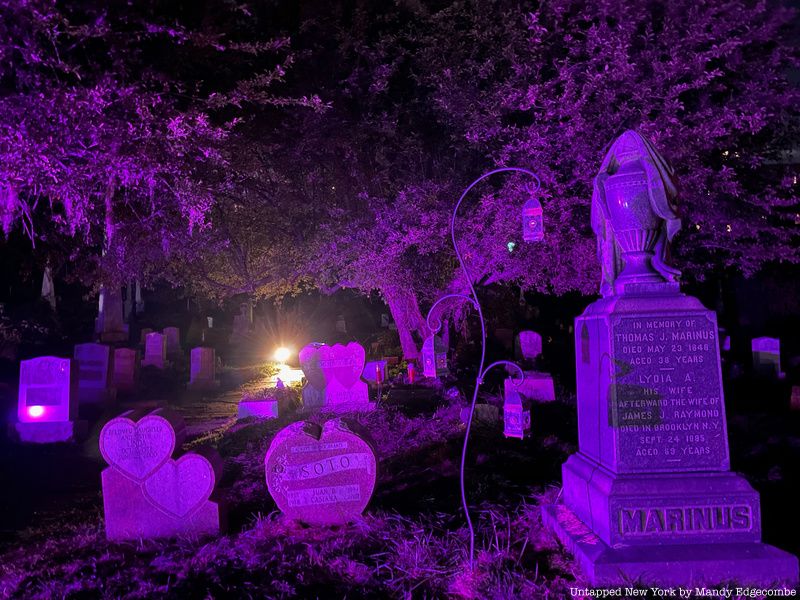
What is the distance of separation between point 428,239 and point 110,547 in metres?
8.27

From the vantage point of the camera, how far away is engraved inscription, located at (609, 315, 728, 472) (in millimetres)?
4176

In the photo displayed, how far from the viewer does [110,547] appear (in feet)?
16.3

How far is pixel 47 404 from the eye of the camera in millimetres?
9992

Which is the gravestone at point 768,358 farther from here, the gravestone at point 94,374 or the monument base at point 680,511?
A: the gravestone at point 94,374

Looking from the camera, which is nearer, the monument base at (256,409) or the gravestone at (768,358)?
the monument base at (256,409)

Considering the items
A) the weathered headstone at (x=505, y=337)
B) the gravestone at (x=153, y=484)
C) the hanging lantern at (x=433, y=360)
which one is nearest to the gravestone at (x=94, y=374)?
the gravestone at (x=153, y=484)

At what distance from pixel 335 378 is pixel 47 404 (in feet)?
17.5

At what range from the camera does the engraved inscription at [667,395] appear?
4.18 metres

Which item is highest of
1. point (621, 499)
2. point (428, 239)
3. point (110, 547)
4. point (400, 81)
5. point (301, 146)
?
point (400, 81)

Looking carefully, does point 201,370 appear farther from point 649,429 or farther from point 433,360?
point 649,429

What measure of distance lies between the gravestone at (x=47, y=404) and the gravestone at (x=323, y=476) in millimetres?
6647

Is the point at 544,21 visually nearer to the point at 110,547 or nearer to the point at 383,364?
the point at 383,364

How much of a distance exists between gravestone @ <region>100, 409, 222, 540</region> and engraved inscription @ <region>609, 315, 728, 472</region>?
149 inches

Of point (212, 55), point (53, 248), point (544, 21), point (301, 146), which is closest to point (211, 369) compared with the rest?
point (53, 248)
